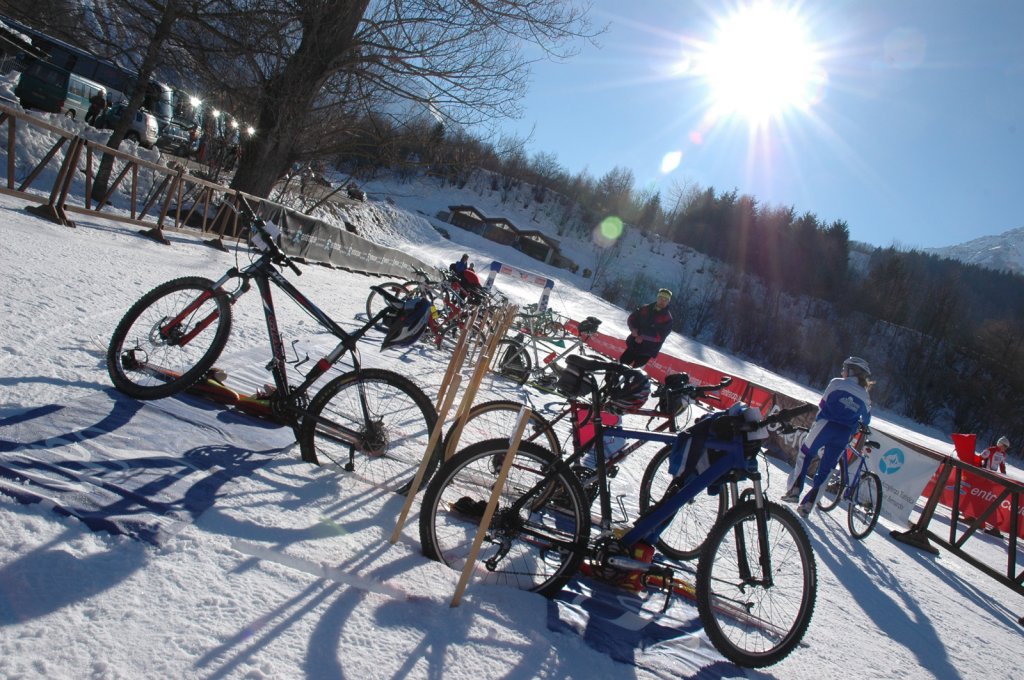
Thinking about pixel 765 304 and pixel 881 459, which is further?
pixel 765 304

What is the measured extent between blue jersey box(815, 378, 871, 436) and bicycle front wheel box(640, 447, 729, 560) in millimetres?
2798

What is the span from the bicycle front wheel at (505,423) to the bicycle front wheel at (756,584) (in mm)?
1119

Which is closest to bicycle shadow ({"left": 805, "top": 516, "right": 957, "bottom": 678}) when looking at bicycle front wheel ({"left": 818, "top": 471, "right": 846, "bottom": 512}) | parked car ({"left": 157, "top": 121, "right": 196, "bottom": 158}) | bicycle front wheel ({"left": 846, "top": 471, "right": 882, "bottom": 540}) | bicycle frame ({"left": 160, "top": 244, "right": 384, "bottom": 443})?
bicycle front wheel ({"left": 846, "top": 471, "right": 882, "bottom": 540})

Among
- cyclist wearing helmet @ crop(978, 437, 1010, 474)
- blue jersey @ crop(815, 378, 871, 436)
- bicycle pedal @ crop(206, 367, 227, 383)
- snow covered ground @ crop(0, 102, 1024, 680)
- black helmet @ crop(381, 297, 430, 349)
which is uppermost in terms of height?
cyclist wearing helmet @ crop(978, 437, 1010, 474)

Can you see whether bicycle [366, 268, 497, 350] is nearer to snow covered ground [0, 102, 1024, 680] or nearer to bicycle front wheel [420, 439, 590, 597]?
snow covered ground [0, 102, 1024, 680]

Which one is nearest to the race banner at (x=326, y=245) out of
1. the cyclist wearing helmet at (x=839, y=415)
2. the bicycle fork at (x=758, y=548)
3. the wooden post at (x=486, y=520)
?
the cyclist wearing helmet at (x=839, y=415)

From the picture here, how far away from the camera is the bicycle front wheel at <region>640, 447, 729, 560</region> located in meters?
3.77

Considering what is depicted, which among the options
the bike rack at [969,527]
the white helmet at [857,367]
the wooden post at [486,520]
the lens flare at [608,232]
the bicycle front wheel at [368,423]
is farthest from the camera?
the lens flare at [608,232]

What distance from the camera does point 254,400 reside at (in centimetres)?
373

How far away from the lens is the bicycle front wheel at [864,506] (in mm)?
6656

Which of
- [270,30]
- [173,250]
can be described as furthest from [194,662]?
[270,30]

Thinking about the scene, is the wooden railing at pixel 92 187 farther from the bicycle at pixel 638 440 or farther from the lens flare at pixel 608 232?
the lens flare at pixel 608 232

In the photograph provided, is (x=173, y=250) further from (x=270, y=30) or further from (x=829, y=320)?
(x=829, y=320)

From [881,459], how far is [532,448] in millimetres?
7953
